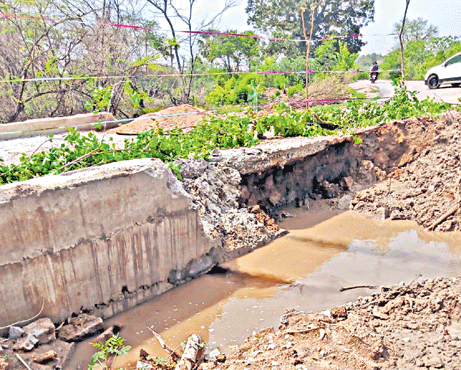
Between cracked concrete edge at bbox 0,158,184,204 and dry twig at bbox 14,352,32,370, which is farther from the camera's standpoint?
cracked concrete edge at bbox 0,158,184,204

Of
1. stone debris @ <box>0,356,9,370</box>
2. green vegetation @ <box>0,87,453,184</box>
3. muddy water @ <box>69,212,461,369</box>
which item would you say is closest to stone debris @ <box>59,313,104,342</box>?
muddy water @ <box>69,212,461,369</box>

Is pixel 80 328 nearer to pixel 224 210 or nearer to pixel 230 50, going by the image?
pixel 224 210

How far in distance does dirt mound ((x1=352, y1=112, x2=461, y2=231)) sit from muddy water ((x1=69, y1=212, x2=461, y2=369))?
330 millimetres

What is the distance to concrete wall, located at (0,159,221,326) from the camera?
4.01m

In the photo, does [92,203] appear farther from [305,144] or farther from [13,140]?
[13,140]

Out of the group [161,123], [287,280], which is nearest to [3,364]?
[287,280]

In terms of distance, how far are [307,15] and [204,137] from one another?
2391 cm

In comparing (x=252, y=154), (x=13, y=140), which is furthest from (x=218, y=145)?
(x=13, y=140)

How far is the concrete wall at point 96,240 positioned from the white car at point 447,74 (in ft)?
42.9

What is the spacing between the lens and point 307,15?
90.6 ft

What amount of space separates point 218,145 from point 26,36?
762cm

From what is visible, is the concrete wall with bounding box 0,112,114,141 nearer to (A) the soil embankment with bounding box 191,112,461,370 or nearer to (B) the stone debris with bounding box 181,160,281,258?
(B) the stone debris with bounding box 181,160,281,258

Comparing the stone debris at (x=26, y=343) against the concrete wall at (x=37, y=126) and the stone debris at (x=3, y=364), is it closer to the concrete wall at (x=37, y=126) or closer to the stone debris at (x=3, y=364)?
the stone debris at (x=3, y=364)

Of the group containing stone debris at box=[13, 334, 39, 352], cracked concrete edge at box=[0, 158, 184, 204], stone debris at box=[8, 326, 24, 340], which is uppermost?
cracked concrete edge at box=[0, 158, 184, 204]
